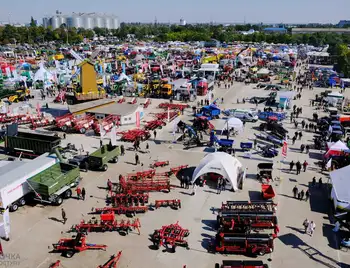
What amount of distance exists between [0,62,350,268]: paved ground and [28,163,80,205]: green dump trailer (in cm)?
51

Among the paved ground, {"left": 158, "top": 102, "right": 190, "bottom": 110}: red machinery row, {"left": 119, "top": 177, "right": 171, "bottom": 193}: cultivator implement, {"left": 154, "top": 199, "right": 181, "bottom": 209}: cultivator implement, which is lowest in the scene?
the paved ground

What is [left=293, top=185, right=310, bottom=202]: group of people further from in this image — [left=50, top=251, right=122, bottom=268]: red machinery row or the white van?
the white van

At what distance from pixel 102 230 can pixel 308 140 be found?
19174mm

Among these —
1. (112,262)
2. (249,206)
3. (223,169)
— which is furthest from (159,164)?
(112,262)

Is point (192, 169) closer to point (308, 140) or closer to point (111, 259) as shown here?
point (111, 259)

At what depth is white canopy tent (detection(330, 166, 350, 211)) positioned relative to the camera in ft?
52.3

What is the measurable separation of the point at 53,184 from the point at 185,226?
711 centimetres

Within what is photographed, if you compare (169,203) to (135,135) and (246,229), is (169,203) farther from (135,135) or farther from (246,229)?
(135,135)

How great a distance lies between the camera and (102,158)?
21344 millimetres

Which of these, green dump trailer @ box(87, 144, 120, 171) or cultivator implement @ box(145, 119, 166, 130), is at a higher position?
cultivator implement @ box(145, 119, 166, 130)

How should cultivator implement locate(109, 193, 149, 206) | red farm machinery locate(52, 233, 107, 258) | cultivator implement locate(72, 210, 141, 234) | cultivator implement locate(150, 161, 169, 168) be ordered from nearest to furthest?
1. red farm machinery locate(52, 233, 107, 258)
2. cultivator implement locate(72, 210, 141, 234)
3. cultivator implement locate(109, 193, 149, 206)
4. cultivator implement locate(150, 161, 169, 168)

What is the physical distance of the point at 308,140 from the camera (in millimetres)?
27594

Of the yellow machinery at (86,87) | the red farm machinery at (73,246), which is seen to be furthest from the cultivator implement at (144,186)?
the yellow machinery at (86,87)

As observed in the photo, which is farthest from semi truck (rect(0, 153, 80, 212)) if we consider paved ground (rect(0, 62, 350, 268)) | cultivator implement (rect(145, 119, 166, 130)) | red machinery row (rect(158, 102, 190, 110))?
red machinery row (rect(158, 102, 190, 110))
